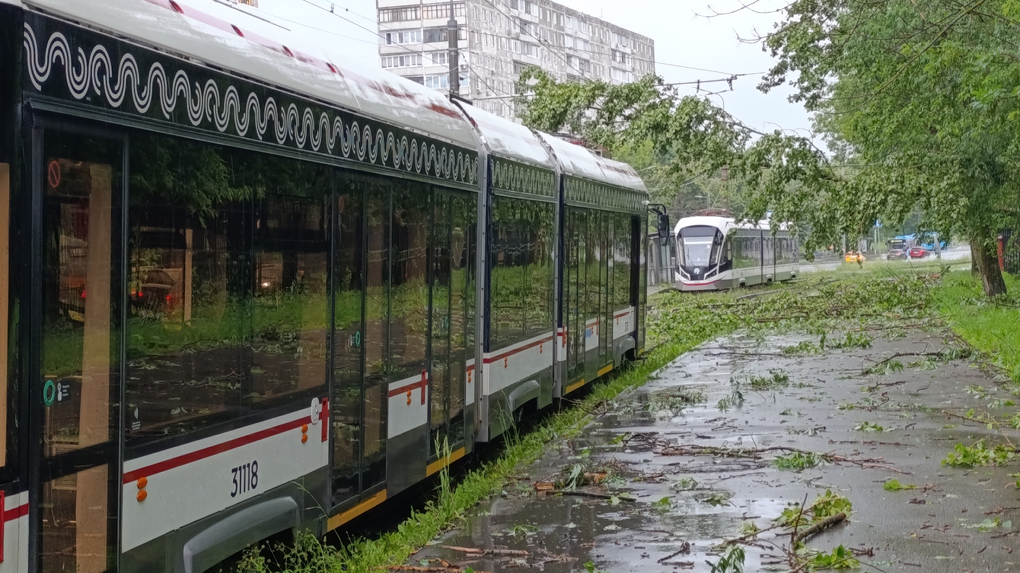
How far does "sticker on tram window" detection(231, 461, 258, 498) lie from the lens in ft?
19.0

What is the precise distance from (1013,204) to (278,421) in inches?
925

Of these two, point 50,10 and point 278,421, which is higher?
point 50,10

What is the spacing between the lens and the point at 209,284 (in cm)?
555

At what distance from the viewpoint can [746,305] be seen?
35.7m

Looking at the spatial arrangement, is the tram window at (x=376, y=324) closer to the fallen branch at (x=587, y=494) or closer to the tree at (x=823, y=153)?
the fallen branch at (x=587, y=494)

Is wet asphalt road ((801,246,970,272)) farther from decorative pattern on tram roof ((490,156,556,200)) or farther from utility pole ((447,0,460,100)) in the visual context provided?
decorative pattern on tram roof ((490,156,556,200))

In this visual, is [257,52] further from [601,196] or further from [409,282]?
[601,196]

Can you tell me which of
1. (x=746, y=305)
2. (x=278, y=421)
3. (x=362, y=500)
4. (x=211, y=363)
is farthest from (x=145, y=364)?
(x=746, y=305)

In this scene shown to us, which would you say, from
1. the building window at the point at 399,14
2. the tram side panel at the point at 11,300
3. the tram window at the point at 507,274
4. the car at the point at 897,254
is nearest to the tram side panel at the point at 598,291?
the tram window at the point at 507,274

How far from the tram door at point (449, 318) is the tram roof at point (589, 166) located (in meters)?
4.10

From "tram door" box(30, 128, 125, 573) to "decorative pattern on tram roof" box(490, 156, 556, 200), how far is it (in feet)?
20.7

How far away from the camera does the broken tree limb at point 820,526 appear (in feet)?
25.3

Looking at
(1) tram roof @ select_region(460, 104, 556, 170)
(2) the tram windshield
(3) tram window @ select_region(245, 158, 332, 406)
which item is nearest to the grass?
(3) tram window @ select_region(245, 158, 332, 406)

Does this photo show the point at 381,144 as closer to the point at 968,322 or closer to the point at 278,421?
the point at 278,421
